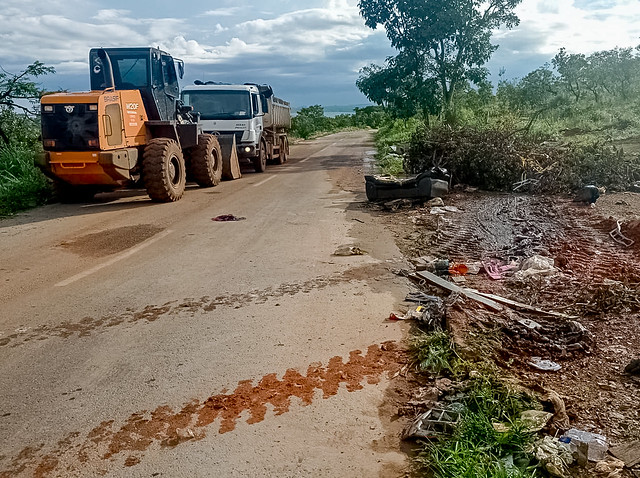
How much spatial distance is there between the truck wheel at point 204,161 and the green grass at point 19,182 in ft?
11.3

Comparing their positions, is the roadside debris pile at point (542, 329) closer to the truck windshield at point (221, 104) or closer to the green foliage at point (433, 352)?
the green foliage at point (433, 352)

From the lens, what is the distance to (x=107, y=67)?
478 inches

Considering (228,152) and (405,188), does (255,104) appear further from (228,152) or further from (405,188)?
(405,188)

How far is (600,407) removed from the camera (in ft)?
11.4

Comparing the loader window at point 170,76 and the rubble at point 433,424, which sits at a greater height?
the loader window at point 170,76

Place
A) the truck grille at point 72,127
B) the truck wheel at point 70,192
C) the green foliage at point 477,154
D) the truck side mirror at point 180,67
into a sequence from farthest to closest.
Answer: the truck side mirror at point 180,67 → the green foliage at point 477,154 → the truck wheel at point 70,192 → the truck grille at point 72,127

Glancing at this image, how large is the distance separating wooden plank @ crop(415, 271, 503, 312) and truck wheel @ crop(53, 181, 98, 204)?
8.76 m

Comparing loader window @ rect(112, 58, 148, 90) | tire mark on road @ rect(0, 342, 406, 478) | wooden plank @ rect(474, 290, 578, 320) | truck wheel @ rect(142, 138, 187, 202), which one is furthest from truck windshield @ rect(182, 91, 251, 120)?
tire mark on road @ rect(0, 342, 406, 478)

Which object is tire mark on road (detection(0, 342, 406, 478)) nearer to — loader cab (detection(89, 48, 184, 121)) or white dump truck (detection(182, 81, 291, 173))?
loader cab (detection(89, 48, 184, 121))

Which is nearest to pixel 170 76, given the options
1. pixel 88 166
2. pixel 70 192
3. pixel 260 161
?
pixel 70 192

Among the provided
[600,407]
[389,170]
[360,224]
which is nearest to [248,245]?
[360,224]

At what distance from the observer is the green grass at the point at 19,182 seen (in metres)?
11.8

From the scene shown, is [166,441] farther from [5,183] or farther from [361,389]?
[5,183]

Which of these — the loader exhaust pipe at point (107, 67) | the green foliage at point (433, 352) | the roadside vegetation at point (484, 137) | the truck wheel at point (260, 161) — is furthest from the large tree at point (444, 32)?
the green foliage at point (433, 352)
